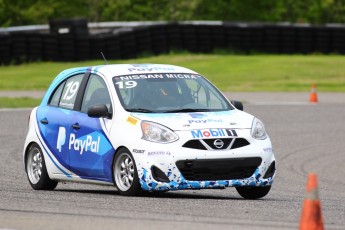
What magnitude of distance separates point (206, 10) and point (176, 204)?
69.4m

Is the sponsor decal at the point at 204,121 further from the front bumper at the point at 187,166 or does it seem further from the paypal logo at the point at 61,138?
the paypal logo at the point at 61,138

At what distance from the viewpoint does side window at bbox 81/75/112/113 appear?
1171 centimetres

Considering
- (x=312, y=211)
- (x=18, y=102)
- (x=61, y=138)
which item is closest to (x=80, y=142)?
(x=61, y=138)

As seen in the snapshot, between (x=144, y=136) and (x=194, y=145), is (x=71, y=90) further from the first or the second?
(x=194, y=145)

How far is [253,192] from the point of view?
11289 millimetres

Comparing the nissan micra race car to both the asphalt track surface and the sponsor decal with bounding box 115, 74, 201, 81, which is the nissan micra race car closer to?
the sponsor decal with bounding box 115, 74, 201, 81

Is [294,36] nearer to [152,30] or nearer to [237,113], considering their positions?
[152,30]

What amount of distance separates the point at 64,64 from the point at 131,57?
2977 mm

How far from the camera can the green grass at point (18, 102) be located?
28.3 m

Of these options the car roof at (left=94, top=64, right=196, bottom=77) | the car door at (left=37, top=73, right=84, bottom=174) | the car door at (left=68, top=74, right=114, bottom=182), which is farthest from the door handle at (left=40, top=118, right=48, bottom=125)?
the car roof at (left=94, top=64, right=196, bottom=77)

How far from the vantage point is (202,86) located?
39.2ft

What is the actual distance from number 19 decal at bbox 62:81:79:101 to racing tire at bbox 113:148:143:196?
146 cm

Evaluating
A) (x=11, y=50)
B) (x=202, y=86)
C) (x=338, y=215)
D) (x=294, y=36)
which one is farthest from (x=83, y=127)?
(x=294, y=36)

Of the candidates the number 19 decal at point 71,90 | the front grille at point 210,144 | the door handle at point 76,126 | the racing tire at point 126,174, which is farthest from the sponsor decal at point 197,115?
the number 19 decal at point 71,90
